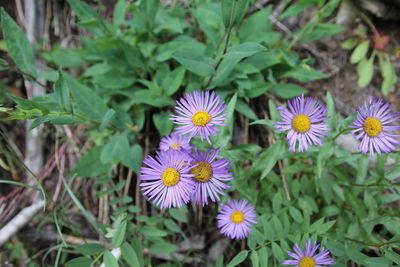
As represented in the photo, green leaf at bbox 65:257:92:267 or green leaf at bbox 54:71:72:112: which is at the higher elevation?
green leaf at bbox 54:71:72:112

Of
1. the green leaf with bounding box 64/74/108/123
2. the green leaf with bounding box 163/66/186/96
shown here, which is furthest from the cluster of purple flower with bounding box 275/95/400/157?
the green leaf with bounding box 64/74/108/123

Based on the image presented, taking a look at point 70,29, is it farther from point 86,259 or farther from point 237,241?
point 237,241

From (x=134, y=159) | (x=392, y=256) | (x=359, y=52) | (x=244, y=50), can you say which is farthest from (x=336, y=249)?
(x=359, y=52)

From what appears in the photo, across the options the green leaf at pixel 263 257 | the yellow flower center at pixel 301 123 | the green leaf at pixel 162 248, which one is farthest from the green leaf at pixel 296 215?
the green leaf at pixel 162 248

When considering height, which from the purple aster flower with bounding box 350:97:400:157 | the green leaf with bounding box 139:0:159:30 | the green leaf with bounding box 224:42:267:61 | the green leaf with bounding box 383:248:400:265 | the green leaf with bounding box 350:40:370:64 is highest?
the green leaf with bounding box 139:0:159:30

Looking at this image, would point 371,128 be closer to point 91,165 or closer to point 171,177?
point 171,177

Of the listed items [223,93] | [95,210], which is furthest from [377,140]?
[95,210]

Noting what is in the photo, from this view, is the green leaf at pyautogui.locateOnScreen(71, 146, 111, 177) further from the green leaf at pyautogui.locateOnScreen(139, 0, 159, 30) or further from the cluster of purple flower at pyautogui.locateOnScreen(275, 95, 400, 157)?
the cluster of purple flower at pyautogui.locateOnScreen(275, 95, 400, 157)
